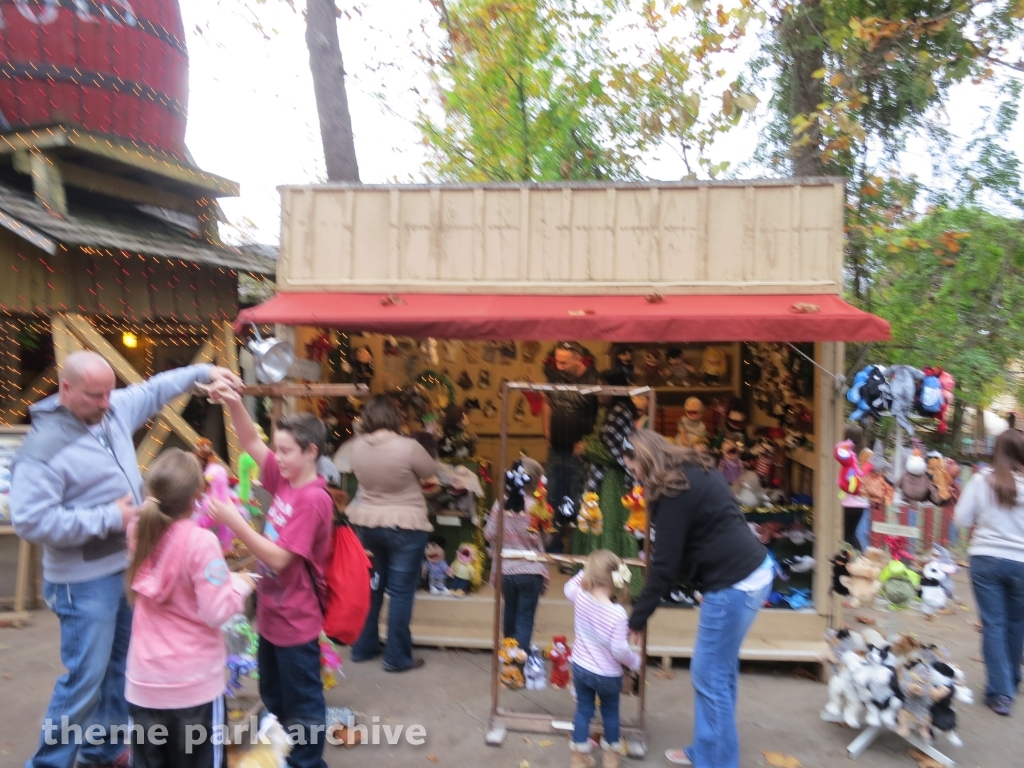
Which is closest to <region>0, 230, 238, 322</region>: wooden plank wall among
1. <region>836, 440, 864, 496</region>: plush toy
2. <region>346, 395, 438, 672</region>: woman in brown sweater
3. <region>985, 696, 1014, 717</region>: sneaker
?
<region>346, 395, 438, 672</region>: woman in brown sweater

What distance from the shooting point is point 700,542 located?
363 cm

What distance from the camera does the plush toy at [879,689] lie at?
4184mm

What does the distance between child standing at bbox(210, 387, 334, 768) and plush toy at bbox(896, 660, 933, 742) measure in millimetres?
3112

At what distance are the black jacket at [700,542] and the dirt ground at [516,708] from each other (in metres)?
1.22

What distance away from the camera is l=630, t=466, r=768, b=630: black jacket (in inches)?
140

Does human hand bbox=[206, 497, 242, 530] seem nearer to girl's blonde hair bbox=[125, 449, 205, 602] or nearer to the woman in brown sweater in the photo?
girl's blonde hair bbox=[125, 449, 205, 602]

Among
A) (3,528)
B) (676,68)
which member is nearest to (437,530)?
(3,528)

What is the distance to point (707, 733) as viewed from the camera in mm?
3756

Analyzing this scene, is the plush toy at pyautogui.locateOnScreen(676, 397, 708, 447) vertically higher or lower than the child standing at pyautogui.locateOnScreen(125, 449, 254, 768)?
higher

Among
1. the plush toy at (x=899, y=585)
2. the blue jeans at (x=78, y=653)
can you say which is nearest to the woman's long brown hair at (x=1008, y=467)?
the plush toy at (x=899, y=585)

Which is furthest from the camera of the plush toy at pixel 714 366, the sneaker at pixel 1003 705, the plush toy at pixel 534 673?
the plush toy at pixel 714 366

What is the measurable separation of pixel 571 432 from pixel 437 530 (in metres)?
1.40

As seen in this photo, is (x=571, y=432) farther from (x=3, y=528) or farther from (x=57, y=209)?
(x=57, y=209)

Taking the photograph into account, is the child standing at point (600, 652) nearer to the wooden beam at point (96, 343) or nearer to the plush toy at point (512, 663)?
the plush toy at point (512, 663)
